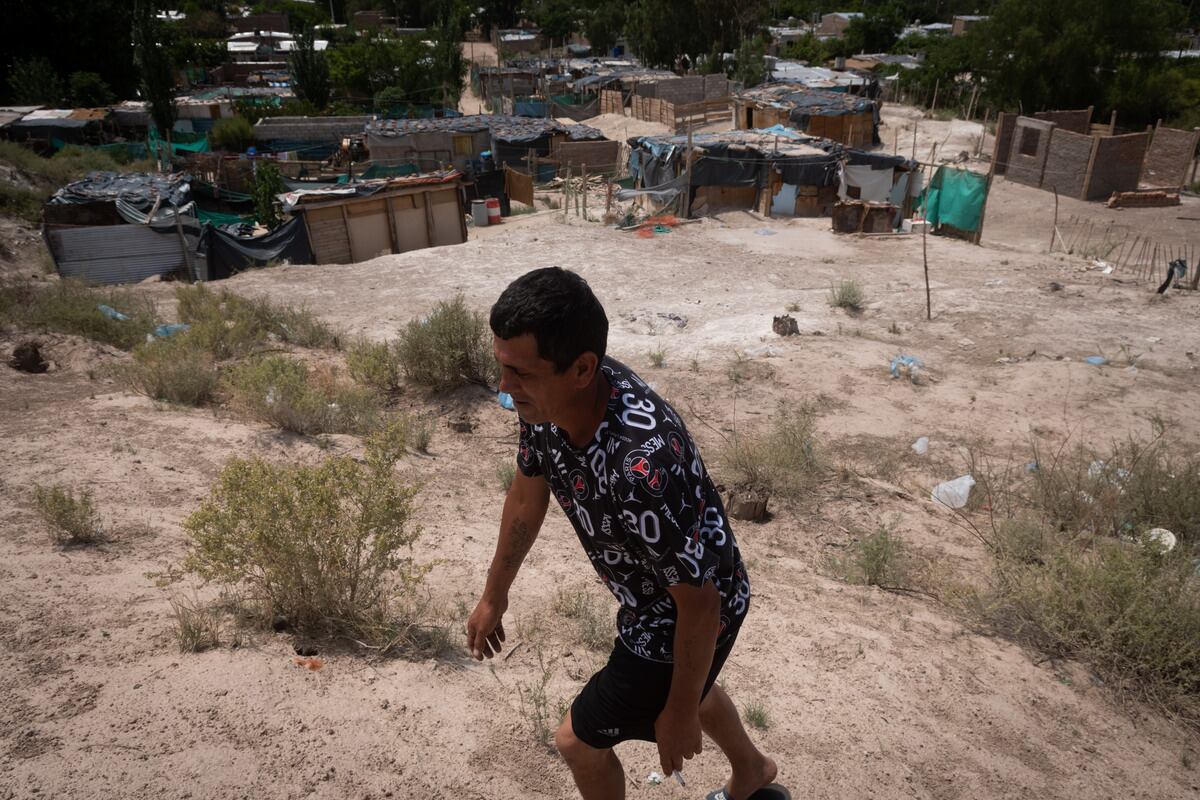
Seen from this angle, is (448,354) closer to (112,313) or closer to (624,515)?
(112,313)

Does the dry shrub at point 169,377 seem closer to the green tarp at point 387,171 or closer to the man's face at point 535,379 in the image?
the man's face at point 535,379

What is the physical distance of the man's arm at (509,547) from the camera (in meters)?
2.04

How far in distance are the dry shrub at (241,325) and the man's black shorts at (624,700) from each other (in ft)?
22.0

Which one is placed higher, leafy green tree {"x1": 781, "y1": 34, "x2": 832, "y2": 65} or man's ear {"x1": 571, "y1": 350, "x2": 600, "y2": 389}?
leafy green tree {"x1": 781, "y1": 34, "x2": 832, "y2": 65}

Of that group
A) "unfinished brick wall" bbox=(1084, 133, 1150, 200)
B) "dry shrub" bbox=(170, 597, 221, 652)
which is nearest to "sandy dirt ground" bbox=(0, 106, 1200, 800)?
"dry shrub" bbox=(170, 597, 221, 652)

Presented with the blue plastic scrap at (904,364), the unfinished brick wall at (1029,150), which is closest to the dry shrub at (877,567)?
the blue plastic scrap at (904,364)

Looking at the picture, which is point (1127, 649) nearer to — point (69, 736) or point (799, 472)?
point (799, 472)

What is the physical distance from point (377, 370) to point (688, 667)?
587 cm

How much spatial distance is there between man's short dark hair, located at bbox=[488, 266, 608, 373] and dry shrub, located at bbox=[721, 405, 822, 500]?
386 cm

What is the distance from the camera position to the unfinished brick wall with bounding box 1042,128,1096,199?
19.9m

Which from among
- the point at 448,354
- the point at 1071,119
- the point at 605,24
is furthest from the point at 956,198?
the point at 605,24

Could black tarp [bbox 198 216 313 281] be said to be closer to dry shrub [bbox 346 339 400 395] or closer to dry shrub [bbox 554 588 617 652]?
dry shrub [bbox 346 339 400 395]

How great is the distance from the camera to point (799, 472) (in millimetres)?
5414

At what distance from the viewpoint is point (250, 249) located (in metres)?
14.2
